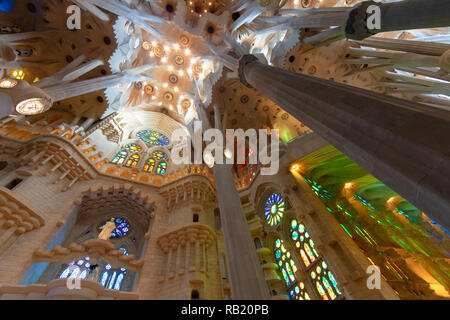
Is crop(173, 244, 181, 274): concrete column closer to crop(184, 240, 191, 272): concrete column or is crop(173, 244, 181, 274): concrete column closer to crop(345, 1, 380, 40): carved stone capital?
crop(184, 240, 191, 272): concrete column

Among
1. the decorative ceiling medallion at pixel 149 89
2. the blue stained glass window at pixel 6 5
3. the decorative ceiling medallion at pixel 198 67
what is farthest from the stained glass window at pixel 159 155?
the blue stained glass window at pixel 6 5

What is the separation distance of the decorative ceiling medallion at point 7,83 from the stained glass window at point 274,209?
9.66 meters

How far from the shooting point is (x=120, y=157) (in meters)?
13.6

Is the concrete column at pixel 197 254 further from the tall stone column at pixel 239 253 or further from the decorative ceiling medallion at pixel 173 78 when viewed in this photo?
the decorative ceiling medallion at pixel 173 78

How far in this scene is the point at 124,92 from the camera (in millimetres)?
14344

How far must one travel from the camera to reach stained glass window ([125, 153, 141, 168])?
13374 millimetres

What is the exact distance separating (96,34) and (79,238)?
10046 mm

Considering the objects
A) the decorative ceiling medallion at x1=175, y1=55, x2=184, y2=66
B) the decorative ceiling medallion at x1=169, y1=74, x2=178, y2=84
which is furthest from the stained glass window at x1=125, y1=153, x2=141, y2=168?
the decorative ceiling medallion at x1=175, y1=55, x2=184, y2=66

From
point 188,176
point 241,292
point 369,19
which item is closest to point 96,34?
point 188,176

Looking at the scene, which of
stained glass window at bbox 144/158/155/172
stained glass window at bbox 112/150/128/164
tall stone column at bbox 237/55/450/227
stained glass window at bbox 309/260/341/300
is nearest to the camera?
tall stone column at bbox 237/55/450/227

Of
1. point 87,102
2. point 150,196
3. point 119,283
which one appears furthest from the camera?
point 87,102

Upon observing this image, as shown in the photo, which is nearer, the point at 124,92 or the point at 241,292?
the point at 241,292

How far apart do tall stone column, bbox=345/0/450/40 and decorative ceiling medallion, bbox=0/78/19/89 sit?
840 cm

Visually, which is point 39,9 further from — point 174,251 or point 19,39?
point 174,251
